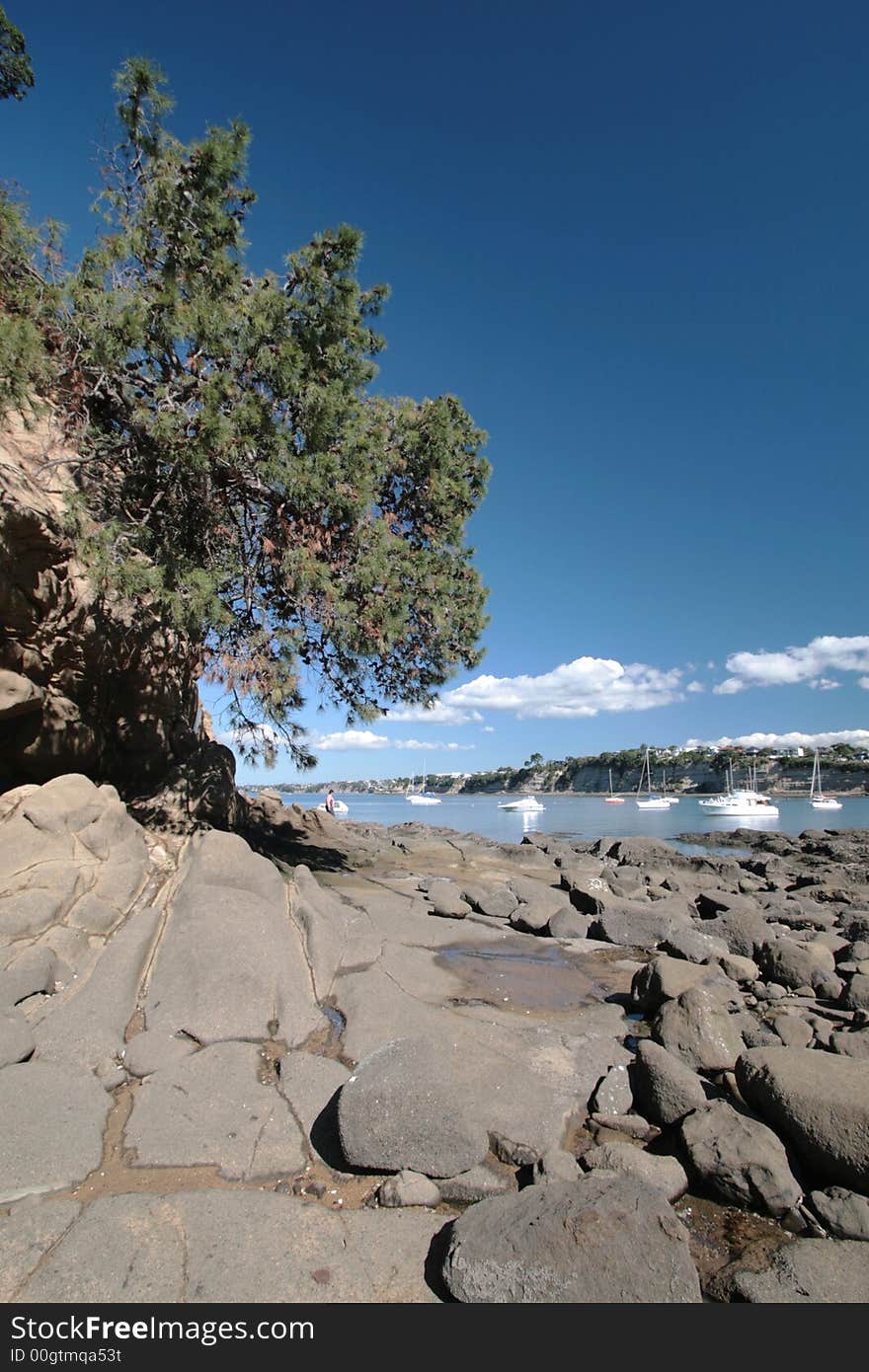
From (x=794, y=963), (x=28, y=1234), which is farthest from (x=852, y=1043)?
(x=28, y=1234)

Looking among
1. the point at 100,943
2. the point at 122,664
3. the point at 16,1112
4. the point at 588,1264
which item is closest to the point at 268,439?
the point at 122,664

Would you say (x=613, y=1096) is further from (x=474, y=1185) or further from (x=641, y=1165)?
(x=474, y=1185)

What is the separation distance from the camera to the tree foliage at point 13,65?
11086 millimetres

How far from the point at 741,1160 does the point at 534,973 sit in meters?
5.41

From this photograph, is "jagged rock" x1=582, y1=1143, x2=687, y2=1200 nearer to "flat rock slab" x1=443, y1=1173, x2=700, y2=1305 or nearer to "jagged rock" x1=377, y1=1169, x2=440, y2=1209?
"flat rock slab" x1=443, y1=1173, x2=700, y2=1305

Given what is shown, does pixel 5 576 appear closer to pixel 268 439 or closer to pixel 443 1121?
pixel 268 439

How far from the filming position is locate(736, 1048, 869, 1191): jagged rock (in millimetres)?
4504

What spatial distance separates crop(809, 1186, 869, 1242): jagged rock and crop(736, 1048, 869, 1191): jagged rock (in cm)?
19

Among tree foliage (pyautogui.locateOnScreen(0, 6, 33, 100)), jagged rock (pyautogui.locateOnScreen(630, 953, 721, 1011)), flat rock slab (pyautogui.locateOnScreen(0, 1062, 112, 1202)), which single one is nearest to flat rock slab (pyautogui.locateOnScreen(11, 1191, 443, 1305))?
flat rock slab (pyautogui.locateOnScreen(0, 1062, 112, 1202))

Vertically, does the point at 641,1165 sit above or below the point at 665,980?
below

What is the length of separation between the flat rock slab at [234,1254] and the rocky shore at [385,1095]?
17 mm

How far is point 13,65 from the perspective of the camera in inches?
446
